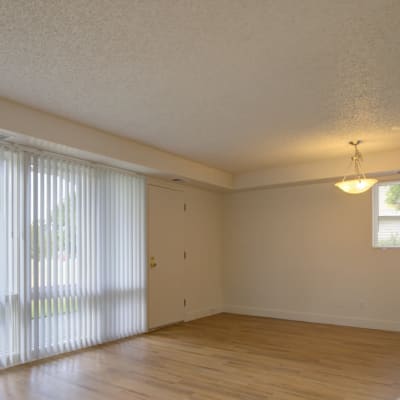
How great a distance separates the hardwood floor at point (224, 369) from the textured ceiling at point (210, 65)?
270 cm

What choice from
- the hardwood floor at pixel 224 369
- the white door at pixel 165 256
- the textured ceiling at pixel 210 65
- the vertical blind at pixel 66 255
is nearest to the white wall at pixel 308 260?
the hardwood floor at pixel 224 369

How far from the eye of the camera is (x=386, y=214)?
6.11 metres

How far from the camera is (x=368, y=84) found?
328 cm

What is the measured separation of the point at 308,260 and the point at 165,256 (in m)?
2.57

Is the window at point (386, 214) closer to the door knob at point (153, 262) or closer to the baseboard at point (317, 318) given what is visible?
the baseboard at point (317, 318)

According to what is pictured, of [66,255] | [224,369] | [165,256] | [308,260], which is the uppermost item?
[66,255]

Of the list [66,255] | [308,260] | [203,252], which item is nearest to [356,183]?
[308,260]

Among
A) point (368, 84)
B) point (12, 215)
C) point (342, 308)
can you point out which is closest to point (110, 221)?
point (12, 215)

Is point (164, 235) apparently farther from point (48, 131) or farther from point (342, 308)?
point (342, 308)

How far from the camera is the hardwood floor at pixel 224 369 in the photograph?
338 centimetres

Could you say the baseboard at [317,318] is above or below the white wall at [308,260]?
below

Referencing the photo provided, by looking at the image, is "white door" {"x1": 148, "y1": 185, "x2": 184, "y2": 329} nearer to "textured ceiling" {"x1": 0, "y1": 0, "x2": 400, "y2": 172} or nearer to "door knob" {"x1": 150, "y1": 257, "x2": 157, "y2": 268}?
"door knob" {"x1": 150, "y1": 257, "x2": 157, "y2": 268}

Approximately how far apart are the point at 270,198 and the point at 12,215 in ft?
15.4

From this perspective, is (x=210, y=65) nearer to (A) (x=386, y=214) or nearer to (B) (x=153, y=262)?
(B) (x=153, y=262)
